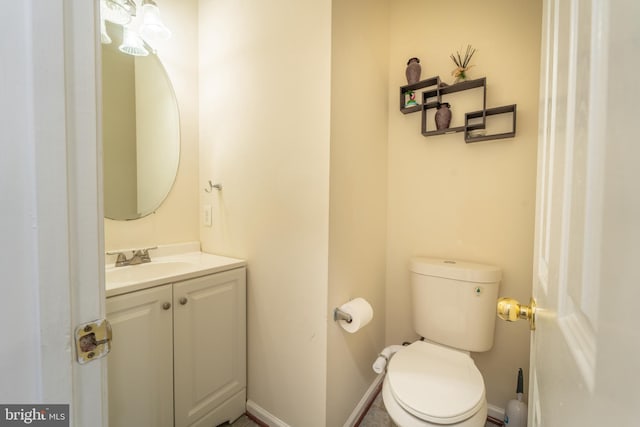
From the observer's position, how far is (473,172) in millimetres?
1396

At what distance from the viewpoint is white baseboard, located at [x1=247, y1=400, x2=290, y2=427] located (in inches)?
50.2

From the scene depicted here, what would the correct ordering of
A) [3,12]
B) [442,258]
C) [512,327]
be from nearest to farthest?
[3,12] → [512,327] → [442,258]

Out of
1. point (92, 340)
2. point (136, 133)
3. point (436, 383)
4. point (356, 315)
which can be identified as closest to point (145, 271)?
point (136, 133)

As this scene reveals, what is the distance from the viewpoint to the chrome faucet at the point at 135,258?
131 cm

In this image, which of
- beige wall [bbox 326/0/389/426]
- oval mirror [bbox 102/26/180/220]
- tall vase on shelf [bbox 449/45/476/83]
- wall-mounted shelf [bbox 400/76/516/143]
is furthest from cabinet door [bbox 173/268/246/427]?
tall vase on shelf [bbox 449/45/476/83]

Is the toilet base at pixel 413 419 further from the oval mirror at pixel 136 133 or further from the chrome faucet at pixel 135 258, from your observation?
the oval mirror at pixel 136 133

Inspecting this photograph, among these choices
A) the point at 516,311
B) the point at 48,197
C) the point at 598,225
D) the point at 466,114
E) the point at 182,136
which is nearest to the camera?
the point at 598,225

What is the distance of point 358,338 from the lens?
1.37 meters

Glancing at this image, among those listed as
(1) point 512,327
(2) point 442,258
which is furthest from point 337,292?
(1) point 512,327

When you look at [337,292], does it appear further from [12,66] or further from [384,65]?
[384,65]

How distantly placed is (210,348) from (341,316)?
68 cm

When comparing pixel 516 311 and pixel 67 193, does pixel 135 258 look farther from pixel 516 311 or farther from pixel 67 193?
pixel 516 311

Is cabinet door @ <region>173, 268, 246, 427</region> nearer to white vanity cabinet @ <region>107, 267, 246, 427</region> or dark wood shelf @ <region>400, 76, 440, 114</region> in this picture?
white vanity cabinet @ <region>107, 267, 246, 427</region>

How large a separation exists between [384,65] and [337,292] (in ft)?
4.64
